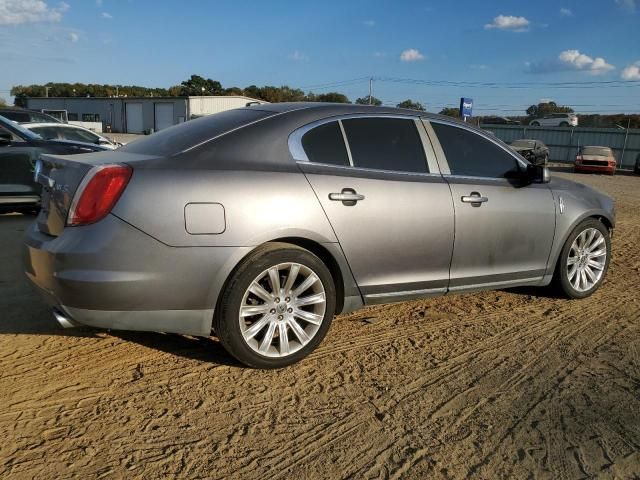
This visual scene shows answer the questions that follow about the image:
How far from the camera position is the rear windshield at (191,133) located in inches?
137

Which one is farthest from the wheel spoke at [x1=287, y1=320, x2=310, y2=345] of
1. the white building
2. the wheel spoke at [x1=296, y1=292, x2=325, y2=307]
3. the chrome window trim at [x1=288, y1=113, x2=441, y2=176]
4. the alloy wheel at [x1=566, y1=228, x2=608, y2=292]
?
the white building

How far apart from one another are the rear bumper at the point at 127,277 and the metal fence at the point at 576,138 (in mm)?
34999

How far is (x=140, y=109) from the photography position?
2547 inches

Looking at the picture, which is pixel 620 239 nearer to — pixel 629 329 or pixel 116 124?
pixel 629 329

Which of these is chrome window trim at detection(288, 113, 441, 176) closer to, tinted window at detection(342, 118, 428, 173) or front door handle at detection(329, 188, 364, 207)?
tinted window at detection(342, 118, 428, 173)

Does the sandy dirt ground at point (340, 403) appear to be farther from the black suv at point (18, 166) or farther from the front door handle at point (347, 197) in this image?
the black suv at point (18, 166)

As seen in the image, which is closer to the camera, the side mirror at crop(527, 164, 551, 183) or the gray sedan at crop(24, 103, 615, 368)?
the gray sedan at crop(24, 103, 615, 368)

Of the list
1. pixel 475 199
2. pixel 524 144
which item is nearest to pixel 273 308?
pixel 475 199

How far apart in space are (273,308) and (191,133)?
1249 mm

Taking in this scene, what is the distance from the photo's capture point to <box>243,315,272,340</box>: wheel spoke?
3.39m

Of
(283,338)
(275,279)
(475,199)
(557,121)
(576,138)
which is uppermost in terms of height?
(557,121)

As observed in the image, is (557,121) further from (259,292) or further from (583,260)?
(259,292)

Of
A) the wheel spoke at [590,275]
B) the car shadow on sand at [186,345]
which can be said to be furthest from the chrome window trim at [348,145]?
the wheel spoke at [590,275]

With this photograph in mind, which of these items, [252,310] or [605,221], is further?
[605,221]
